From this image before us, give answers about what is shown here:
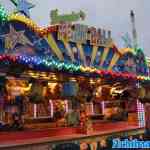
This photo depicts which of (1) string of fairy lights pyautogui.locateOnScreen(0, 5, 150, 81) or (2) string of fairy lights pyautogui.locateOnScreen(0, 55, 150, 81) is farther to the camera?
(1) string of fairy lights pyautogui.locateOnScreen(0, 5, 150, 81)

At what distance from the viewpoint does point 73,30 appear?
13.7m

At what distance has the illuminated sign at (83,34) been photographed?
1332 cm

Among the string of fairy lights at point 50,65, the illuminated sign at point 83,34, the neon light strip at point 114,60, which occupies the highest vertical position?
the illuminated sign at point 83,34

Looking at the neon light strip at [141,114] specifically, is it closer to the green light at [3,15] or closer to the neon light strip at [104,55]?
the neon light strip at [104,55]

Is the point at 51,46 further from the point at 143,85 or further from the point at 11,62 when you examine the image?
the point at 143,85

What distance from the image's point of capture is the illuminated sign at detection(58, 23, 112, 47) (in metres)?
13.3

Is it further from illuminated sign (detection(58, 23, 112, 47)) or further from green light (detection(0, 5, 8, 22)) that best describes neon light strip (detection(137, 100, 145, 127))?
green light (detection(0, 5, 8, 22))

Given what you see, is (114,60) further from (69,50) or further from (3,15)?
(3,15)

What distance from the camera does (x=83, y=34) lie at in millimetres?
14312

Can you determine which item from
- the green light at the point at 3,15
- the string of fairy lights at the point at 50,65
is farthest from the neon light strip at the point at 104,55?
the green light at the point at 3,15

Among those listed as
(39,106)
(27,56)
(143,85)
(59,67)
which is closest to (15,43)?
(27,56)

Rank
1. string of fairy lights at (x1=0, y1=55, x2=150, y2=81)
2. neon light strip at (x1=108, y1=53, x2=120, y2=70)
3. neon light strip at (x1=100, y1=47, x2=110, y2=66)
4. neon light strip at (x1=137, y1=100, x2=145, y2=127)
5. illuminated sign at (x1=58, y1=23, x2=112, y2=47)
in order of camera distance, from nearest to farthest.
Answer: string of fairy lights at (x1=0, y1=55, x2=150, y2=81), illuminated sign at (x1=58, y1=23, x2=112, y2=47), neon light strip at (x1=100, y1=47, x2=110, y2=66), neon light strip at (x1=108, y1=53, x2=120, y2=70), neon light strip at (x1=137, y1=100, x2=145, y2=127)

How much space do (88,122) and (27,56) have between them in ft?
14.0

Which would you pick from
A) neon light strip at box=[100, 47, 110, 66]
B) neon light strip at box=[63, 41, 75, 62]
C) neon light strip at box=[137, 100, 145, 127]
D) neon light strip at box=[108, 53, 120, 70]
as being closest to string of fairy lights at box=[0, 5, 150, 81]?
neon light strip at box=[63, 41, 75, 62]
